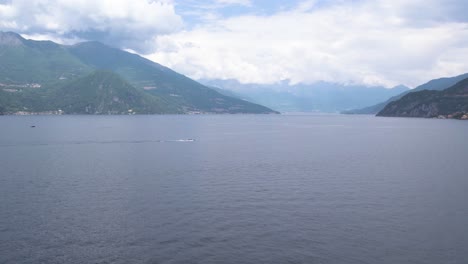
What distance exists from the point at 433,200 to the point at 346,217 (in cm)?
2380

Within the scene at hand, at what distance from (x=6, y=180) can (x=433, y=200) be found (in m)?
96.3

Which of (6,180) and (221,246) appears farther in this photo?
(6,180)

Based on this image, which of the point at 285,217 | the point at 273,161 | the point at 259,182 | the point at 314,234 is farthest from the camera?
the point at 273,161

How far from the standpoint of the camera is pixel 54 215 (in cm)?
6638

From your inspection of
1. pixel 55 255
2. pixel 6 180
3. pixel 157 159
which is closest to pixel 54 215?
pixel 55 255

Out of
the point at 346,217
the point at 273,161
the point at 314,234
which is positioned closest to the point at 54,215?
the point at 314,234

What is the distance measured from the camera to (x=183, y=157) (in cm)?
13838

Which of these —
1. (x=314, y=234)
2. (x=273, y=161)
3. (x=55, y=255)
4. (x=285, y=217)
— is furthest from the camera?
(x=273, y=161)

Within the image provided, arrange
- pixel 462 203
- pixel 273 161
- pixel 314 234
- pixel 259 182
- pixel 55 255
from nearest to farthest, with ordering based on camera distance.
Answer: pixel 55 255
pixel 314 234
pixel 462 203
pixel 259 182
pixel 273 161

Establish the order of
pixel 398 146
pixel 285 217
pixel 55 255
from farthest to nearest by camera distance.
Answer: pixel 398 146 < pixel 285 217 < pixel 55 255

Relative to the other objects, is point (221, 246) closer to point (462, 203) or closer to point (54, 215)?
point (54, 215)

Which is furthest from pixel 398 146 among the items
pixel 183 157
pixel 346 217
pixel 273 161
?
pixel 346 217

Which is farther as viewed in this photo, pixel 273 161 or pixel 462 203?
pixel 273 161

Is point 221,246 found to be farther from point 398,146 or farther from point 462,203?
point 398,146
